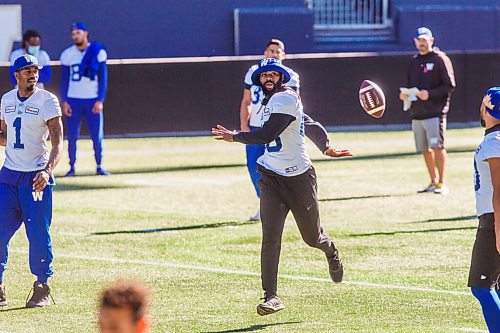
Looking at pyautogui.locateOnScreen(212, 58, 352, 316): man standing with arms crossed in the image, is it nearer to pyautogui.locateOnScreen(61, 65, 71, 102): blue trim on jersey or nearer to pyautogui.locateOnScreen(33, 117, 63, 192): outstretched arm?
pyautogui.locateOnScreen(33, 117, 63, 192): outstretched arm

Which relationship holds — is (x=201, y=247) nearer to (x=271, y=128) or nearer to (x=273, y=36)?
(x=271, y=128)

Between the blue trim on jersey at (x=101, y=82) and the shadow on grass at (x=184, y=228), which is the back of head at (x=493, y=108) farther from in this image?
the blue trim on jersey at (x=101, y=82)

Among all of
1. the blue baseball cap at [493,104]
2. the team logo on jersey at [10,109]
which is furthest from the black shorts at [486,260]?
the team logo on jersey at [10,109]

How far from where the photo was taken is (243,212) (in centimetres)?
1677

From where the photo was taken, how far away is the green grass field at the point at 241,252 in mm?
10055

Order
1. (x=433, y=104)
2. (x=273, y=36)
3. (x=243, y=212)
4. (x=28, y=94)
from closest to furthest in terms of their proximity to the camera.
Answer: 1. (x=28, y=94)
2. (x=243, y=212)
3. (x=433, y=104)
4. (x=273, y=36)

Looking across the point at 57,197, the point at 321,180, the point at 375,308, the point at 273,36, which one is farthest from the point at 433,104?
the point at 273,36

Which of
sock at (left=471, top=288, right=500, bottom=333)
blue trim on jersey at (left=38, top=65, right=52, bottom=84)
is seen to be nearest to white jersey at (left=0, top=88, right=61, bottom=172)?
sock at (left=471, top=288, right=500, bottom=333)

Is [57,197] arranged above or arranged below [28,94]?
below

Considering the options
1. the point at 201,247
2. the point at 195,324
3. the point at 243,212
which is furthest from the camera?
the point at 243,212

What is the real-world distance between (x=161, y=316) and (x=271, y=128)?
174 centimetres

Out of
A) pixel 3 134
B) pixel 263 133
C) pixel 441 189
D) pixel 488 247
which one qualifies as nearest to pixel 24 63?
pixel 3 134

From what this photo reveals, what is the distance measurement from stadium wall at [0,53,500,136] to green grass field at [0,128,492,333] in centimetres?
578

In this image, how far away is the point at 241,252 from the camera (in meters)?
13.4
